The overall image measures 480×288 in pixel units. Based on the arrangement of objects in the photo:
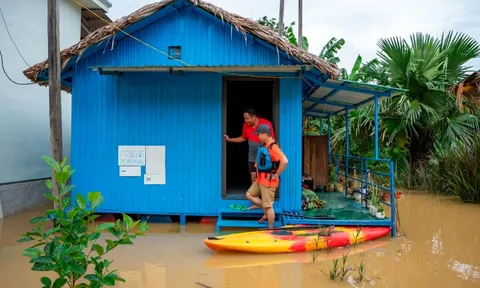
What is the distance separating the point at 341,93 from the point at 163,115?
12.1 ft

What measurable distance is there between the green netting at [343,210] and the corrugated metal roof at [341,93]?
7.24ft

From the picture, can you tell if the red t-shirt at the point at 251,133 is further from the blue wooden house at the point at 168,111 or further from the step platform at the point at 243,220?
the step platform at the point at 243,220

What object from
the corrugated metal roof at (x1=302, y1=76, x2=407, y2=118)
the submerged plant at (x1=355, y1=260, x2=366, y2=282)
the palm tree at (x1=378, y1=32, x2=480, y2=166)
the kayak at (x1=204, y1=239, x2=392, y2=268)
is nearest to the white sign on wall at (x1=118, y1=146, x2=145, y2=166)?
the kayak at (x1=204, y1=239, x2=392, y2=268)

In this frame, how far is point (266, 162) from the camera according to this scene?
6.14 metres

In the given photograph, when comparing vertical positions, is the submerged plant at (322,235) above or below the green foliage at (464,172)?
below

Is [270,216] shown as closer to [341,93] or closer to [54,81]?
[341,93]

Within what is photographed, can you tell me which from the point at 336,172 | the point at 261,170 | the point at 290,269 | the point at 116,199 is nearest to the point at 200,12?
the point at 261,170

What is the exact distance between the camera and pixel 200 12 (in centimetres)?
734

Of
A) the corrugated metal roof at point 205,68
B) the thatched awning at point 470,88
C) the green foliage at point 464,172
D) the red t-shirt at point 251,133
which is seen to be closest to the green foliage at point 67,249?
the corrugated metal roof at point 205,68

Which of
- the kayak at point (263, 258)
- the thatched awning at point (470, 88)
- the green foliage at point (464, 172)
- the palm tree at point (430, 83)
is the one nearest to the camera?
the kayak at point (263, 258)

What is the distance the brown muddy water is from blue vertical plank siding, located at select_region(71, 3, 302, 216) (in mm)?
681

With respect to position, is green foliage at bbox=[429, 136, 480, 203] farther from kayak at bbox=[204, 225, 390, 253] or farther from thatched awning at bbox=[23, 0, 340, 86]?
thatched awning at bbox=[23, 0, 340, 86]

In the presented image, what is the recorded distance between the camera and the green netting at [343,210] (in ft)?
22.0

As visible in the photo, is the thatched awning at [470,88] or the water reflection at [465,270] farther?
the thatched awning at [470,88]
